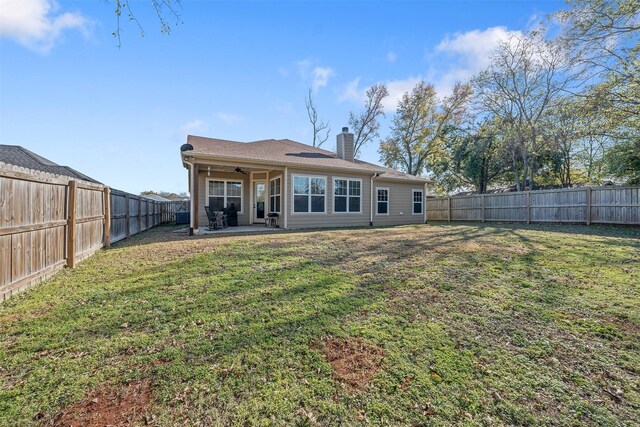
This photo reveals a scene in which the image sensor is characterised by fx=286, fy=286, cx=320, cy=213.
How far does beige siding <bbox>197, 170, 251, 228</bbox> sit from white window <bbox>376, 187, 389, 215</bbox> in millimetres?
6228

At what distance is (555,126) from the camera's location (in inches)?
711

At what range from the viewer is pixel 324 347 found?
8.43 feet

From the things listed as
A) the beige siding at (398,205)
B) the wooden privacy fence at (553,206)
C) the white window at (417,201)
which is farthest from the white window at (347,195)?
the wooden privacy fence at (553,206)

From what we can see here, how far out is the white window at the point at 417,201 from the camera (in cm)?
1541

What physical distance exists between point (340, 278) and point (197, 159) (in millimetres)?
7331

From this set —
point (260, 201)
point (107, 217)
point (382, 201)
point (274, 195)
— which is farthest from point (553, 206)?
point (107, 217)

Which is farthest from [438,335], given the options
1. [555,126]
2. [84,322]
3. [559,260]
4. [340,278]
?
[555,126]

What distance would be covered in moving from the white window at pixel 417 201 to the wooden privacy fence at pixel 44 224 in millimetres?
13256

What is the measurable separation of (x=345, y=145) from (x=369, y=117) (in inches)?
555

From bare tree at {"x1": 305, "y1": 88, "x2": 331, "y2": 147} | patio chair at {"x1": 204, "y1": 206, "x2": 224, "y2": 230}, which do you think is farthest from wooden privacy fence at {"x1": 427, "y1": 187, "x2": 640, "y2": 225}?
patio chair at {"x1": 204, "y1": 206, "x2": 224, "y2": 230}

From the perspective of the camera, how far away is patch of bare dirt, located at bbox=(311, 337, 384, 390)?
216cm

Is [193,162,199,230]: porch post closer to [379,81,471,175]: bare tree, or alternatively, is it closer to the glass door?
the glass door

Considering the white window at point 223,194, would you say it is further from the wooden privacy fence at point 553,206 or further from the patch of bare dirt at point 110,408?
the wooden privacy fence at point 553,206

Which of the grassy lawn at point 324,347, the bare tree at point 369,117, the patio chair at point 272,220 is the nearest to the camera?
the grassy lawn at point 324,347
